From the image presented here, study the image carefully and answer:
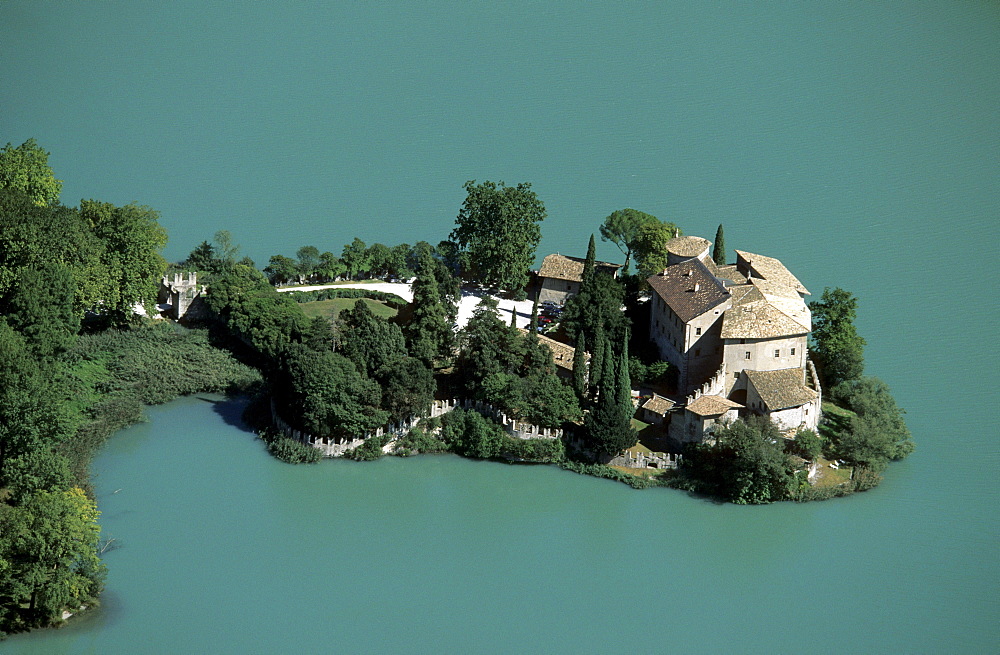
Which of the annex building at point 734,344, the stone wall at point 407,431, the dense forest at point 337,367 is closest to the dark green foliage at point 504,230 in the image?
the dense forest at point 337,367

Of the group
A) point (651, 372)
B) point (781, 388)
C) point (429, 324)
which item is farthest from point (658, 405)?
point (429, 324)

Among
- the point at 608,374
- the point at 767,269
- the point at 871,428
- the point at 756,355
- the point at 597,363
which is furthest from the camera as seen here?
the point at 767,269

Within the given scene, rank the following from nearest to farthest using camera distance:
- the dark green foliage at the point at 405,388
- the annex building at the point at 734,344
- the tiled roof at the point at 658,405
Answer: the annex building at the point at 734,344 < the dark green foliage at the point at 405,388 < the tiled roof at the point at 658,405

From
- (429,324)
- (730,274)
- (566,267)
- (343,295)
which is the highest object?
(730,274)

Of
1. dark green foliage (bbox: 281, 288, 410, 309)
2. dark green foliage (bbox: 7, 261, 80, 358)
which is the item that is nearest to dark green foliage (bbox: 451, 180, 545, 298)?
dark green foliage (bbox: 281, 288, 410, 309)

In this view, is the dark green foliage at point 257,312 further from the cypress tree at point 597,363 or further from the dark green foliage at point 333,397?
the cypress tree at point 597,363

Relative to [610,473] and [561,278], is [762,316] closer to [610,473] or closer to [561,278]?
[610,473]

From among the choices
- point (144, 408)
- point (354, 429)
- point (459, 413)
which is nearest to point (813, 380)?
point (459, 413)

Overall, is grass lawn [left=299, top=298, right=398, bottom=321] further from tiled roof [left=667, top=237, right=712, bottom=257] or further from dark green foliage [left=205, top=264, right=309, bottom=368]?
tiled roof [left=667, top=237, right=712, bottom=257]
